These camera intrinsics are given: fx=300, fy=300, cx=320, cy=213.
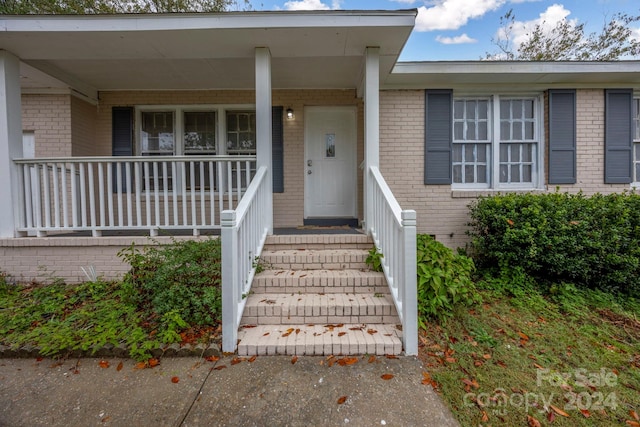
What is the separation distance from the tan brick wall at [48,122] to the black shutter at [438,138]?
19.1ft

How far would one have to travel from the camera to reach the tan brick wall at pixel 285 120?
5.26 metres

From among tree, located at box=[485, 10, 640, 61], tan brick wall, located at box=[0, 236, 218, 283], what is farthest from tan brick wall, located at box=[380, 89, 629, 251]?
tree, located at box=[485, 10, 640, 61]

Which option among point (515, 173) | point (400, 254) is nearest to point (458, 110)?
point (515, 173)

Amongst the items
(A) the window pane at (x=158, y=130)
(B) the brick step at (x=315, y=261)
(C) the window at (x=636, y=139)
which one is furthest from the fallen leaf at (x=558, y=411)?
(A) the window pane at (x=158, y=130)

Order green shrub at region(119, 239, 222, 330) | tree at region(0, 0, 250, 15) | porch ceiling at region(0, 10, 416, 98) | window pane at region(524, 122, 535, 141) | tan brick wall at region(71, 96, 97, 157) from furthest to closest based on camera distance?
tree at region(0, 0, 250, 15) < window pane at region(524, 122, 535, 141) < tan brick wall at region(71, 96, 97, 157) < porch ceiling at region(0, 10, 416, 98) < green shrub at region(119, 239, 222, 330)

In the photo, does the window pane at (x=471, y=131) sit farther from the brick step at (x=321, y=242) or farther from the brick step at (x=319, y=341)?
the brick step at (x=319, y=341)

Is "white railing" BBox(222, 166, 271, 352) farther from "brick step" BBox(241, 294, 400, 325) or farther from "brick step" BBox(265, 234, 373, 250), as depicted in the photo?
"brick step" BBox(265, 234, 373, 250)

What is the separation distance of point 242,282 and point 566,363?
2.78m

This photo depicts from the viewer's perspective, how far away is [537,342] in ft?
8.91

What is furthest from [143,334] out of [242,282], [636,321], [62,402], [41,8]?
[41,8]

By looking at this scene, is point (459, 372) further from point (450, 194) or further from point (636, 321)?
point (450, 194)

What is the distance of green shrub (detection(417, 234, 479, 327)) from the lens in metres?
2.85

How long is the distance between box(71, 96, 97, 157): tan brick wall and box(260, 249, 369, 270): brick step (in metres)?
4.07

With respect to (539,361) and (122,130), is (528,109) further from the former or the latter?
(122,130)
